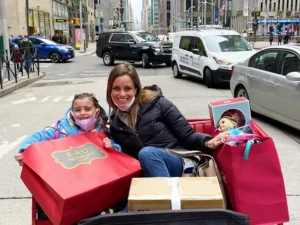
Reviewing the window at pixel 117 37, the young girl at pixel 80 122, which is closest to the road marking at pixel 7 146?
the young girl at pixel 80 122

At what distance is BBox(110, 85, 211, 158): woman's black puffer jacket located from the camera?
2725 millimetres

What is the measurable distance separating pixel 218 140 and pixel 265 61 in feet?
18.4

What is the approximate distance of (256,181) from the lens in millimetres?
2250

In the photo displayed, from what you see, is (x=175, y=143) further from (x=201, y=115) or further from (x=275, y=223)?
(x=201, y=115)

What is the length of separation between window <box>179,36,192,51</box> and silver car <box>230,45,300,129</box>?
6.12 m

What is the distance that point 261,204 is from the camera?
2266 mm

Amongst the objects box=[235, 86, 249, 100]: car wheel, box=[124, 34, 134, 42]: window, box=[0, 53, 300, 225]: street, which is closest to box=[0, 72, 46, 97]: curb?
box=[0, 53, 300, 225]: street

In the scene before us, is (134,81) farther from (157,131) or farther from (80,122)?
(80,122)

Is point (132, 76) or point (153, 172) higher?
point (132, 76)

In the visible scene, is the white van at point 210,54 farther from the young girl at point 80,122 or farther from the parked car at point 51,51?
the parked car at point 51,51

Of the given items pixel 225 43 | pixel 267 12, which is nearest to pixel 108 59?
pixel 225 43

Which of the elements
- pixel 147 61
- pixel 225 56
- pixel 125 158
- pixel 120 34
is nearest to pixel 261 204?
pixel 125 158

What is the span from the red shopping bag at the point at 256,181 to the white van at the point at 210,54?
33.8 ft

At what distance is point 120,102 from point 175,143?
0.51 metres
